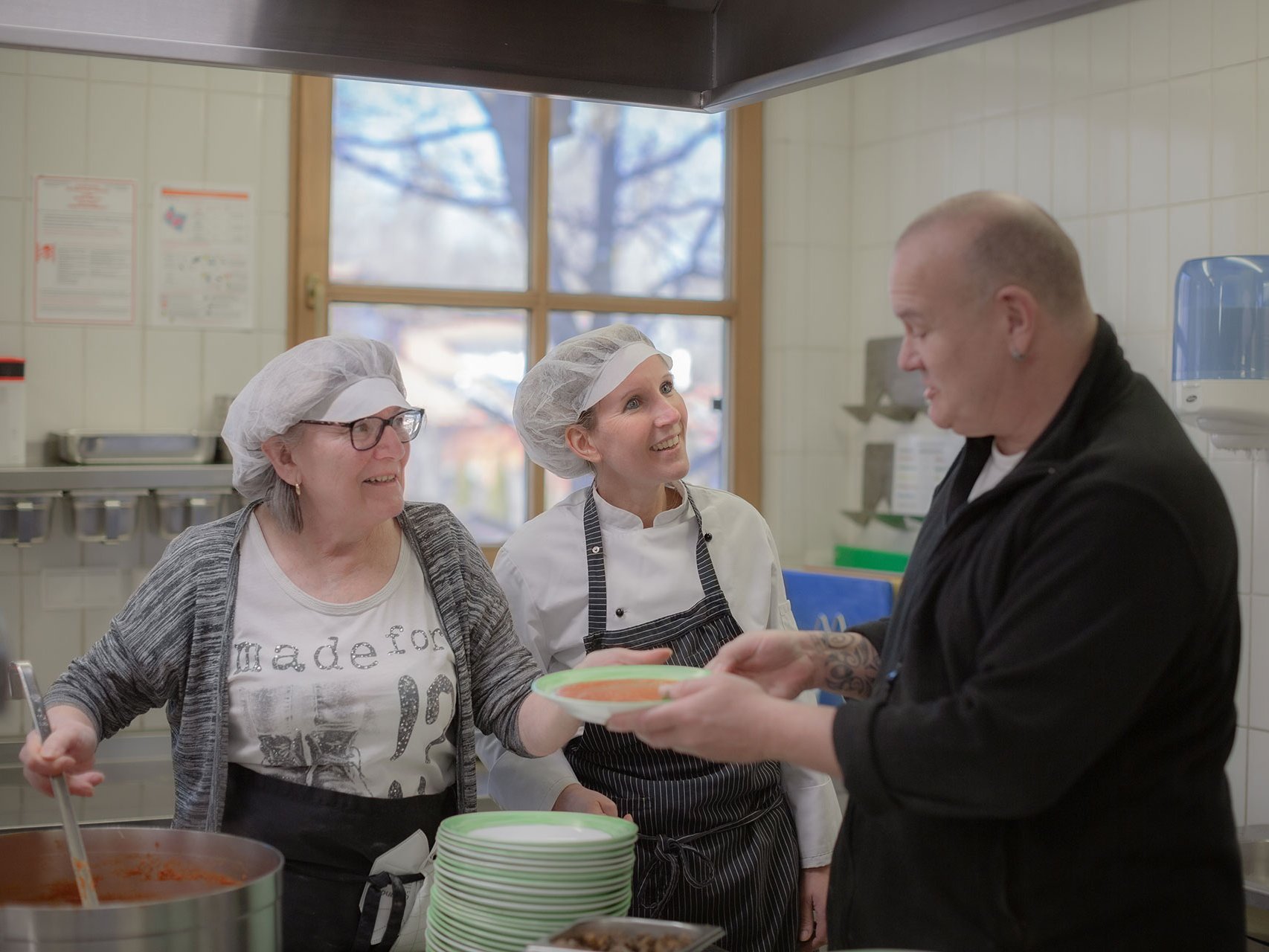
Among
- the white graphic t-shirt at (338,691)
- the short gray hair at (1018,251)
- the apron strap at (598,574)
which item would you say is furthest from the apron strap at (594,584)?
the short gray hair at (1018,251)

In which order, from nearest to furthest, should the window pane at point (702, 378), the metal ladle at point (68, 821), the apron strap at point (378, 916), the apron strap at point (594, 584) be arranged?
the metal ladle at point (68, 821) < the apron strap at point (378, 916) < the apron strap at point (594, 584) < the window pane at point (702, 378)

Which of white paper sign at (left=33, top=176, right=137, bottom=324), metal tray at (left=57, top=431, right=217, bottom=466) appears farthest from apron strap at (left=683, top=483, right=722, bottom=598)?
white paper sign at (left=33, top=176, right=137, bottom=324)

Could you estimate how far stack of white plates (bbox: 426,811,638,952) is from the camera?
54.9 inches

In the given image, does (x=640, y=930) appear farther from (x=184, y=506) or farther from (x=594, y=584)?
(x=184, y=506)

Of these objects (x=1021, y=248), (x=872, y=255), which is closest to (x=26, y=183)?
(x=872, y=255)

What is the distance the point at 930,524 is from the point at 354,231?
2.73 metres

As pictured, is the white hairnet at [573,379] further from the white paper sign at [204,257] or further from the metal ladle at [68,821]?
the white paper sign at [204,257]

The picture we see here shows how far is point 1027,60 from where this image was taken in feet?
12.3

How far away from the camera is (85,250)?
11.2ft

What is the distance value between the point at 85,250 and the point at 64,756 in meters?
2.27

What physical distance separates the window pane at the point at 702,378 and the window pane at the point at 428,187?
22.1 inches

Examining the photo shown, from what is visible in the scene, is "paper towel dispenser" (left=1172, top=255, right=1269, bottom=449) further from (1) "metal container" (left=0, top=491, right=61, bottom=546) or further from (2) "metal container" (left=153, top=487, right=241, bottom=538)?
(1) "metal container" (left=0, top=491, right=61, bottom=546)

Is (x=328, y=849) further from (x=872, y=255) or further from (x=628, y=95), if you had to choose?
(x=872, y=255)

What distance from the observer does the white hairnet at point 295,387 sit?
5.98 ft
